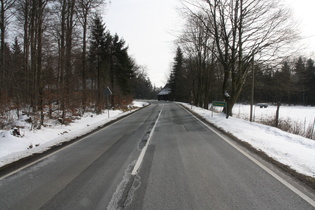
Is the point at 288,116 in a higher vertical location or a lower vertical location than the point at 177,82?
lower

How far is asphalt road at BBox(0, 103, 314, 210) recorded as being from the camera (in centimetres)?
312

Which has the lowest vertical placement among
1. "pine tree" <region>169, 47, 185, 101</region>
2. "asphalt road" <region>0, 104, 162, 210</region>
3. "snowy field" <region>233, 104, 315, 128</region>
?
"snowy field" <region>233, 104, 315, 128</region>

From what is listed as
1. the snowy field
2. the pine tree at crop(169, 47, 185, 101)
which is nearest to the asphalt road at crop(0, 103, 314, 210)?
the snowy field

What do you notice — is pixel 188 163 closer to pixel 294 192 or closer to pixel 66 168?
pixel 294 192

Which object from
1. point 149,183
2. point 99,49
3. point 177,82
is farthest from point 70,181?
point 177,82

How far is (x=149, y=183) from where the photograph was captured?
12.5 feet

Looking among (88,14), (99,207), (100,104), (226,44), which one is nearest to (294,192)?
(99,207)

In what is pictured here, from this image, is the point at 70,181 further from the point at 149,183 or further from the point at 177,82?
the point at 177,82

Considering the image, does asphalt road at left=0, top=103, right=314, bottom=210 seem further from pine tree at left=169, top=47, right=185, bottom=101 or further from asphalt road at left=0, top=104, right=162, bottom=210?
pine tree at left=169, top=47, right=185, bottom=101

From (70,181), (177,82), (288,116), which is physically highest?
(177,82)

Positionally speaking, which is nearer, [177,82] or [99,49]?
[99,49]

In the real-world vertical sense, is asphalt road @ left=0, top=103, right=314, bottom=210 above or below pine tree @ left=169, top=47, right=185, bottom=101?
A: below

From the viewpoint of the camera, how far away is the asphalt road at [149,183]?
3115mm

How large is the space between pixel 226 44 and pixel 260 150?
40.7 ft
